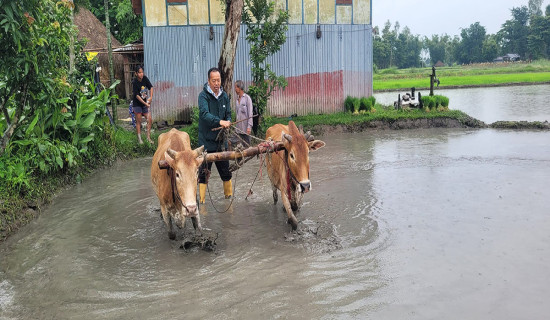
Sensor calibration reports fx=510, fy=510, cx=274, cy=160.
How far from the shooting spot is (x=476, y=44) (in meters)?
87.7

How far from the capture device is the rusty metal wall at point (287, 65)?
15.6m

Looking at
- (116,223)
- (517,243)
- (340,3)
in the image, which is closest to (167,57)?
(340,3)

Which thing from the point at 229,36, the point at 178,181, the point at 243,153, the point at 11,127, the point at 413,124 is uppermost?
the point at 229,36

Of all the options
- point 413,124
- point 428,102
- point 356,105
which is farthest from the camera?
point 428,102

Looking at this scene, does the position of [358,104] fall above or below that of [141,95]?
below

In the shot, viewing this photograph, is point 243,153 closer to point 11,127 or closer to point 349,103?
point 11,127

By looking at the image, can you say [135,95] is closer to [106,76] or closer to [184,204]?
[184,204]

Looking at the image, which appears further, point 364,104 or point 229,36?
point 364,104

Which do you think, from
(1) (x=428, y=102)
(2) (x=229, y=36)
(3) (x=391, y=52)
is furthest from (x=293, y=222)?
(3) (x=391, y=52)

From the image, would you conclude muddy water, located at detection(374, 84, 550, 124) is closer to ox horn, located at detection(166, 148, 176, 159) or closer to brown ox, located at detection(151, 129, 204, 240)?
brown ox, located at detection(151, 129, 204, 240)

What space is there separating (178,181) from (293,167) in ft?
5.29

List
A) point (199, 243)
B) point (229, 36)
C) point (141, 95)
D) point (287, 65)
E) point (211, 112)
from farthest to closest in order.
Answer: point (287, 65) < point (141, 95) < point (229, 36) < point (211, 112) < point (199, 243)

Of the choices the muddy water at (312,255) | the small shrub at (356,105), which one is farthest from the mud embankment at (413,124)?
the muddy water at (312,255)

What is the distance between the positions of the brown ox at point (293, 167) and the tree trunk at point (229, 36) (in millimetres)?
5414
